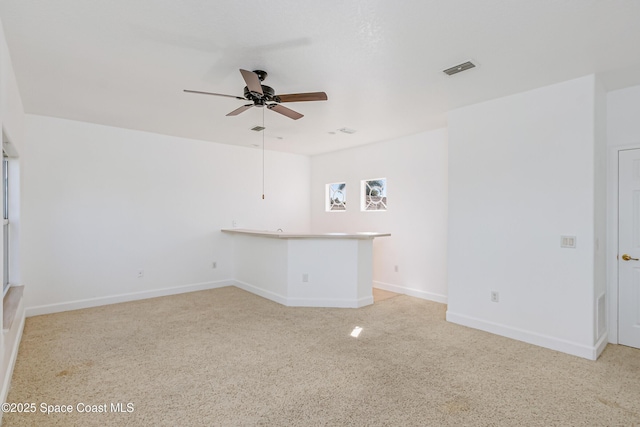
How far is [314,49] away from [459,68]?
129cm

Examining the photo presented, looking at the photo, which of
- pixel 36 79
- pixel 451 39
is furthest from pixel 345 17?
pixel 36 79

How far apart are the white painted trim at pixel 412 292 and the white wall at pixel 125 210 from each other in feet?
8.62

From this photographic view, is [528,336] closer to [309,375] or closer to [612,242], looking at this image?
[612,242]

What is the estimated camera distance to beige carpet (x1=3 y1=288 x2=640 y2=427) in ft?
7.02

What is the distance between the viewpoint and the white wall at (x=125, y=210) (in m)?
4.28

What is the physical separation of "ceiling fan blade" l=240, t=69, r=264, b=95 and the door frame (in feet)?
11.6

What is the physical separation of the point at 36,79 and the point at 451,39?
372 centimetres

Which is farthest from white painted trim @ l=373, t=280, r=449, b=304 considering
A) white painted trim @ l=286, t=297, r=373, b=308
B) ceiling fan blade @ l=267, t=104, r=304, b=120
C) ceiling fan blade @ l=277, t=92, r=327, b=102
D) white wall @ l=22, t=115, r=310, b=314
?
ceiling fan blade @ l=277, t=92, r=327, b=102

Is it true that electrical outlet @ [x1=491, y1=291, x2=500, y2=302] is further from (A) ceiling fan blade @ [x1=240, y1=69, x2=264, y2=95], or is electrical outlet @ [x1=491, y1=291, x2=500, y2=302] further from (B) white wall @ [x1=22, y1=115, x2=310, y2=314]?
(B) white wall @ [x1=22, y1=115, x2=310, y2=314]

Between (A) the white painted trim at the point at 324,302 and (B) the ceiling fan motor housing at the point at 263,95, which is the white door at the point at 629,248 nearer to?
(A) the white painted trim at the point at 324,302

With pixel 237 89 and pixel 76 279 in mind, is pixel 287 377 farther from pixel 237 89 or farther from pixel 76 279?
pixel 76 279

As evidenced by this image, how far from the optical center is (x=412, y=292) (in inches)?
206

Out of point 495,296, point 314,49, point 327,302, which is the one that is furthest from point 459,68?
point 327,302

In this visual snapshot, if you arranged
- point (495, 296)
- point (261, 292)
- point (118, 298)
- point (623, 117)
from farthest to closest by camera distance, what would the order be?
point (261, 292)
point (118, 298)
point (495, 296)
point (623, 117)
